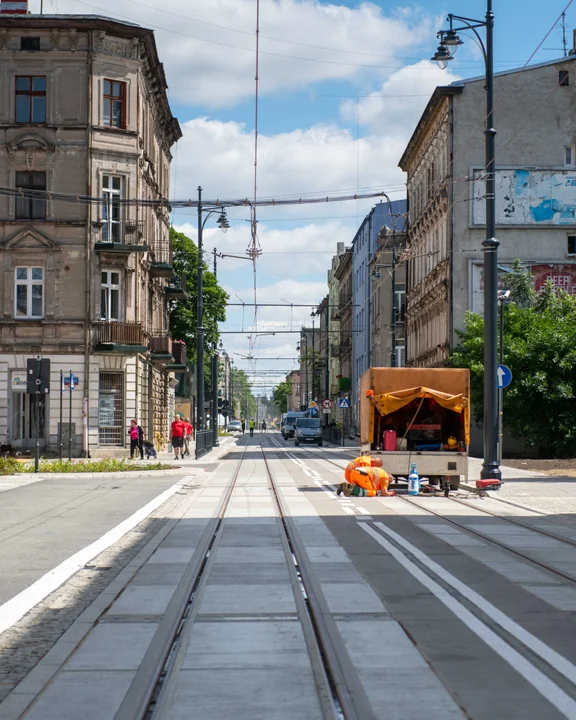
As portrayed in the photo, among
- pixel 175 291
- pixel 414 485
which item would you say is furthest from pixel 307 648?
pixel 175 291

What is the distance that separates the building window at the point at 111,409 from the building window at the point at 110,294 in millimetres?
2371

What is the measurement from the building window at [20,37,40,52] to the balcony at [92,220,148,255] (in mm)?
7225

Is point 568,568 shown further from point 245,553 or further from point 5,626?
point 5,626

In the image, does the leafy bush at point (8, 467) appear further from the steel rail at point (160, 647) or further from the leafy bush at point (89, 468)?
the steel rail at point (160, 647)

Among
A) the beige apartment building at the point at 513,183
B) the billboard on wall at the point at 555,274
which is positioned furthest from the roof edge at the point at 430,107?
the billboard on wall at the point at 555,274

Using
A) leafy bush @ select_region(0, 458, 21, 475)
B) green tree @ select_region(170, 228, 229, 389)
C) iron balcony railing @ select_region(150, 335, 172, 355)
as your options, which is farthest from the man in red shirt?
green tree @ select_region(170, 228, 229, 389)

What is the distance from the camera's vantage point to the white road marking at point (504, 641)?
6.44 m

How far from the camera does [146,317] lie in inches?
2062

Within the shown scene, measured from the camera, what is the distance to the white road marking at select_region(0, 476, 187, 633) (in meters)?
9.35

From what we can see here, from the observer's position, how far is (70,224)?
148ft

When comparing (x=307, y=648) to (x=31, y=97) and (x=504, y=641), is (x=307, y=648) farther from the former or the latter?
(x=31, y=97)

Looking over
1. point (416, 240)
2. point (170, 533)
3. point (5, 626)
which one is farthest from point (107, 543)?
point (416, 240)

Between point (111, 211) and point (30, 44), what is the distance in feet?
23.6

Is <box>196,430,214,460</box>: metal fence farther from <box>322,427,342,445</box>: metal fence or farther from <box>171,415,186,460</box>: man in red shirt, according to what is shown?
<box>322,427,342,445</box>: metal fence
